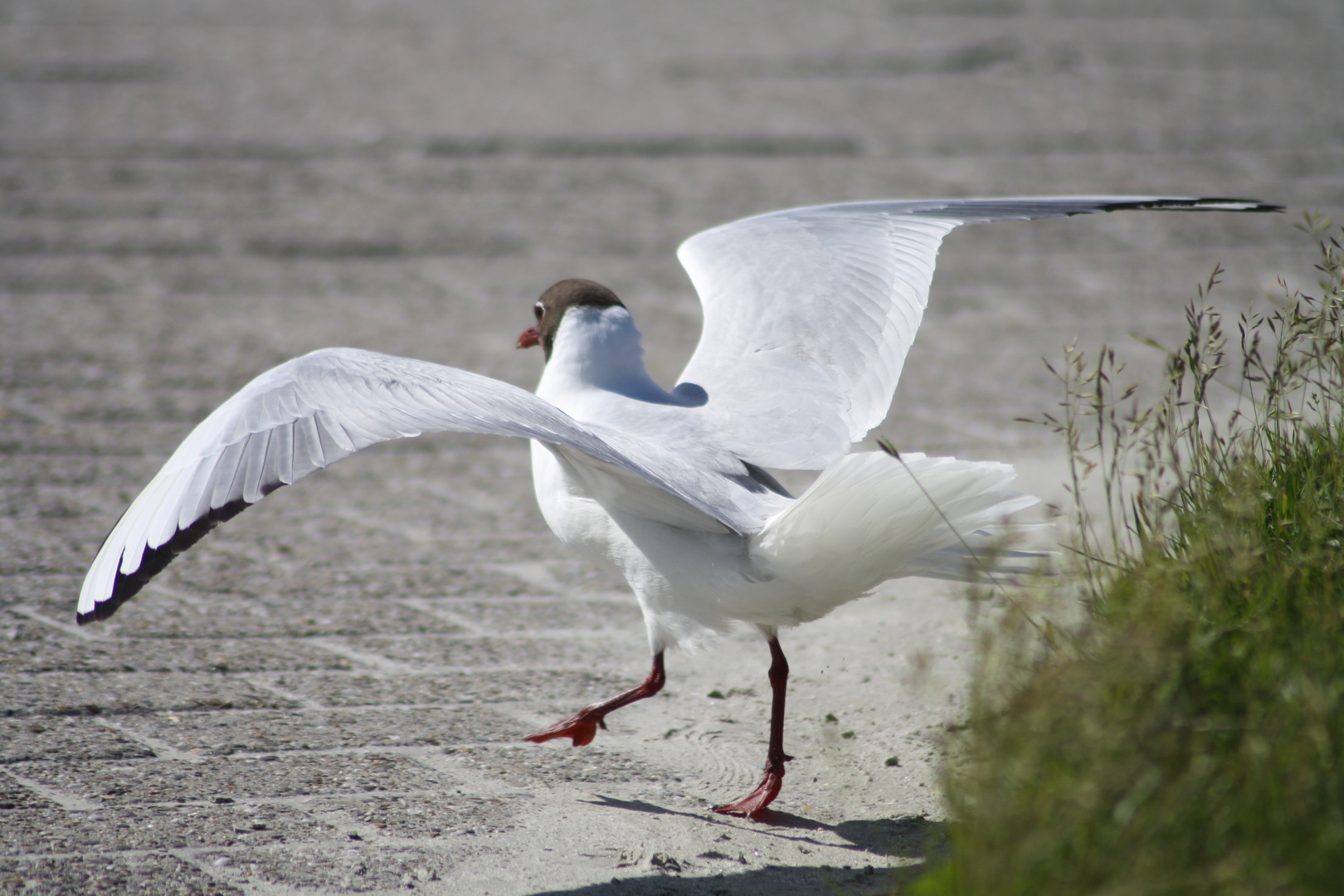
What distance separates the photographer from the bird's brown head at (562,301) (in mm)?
3852

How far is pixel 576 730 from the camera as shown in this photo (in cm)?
333

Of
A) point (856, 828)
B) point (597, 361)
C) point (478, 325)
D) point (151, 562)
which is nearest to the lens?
point (151, 562)

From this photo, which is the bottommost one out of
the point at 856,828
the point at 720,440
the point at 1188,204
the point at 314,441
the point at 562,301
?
the point at 856,828

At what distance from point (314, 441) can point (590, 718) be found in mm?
1115

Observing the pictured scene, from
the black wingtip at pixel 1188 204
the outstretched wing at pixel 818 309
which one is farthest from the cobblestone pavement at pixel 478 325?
the outstretched wing at pixel 818 309

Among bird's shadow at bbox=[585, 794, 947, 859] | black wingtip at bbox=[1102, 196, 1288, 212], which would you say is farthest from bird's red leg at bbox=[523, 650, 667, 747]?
black wingtip at bbox=[1102, 196, 1288, 212]

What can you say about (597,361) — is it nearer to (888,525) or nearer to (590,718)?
(590,718)

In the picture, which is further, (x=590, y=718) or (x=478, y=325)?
(x=478, y=325)

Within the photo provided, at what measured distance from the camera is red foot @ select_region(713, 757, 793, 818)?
3049mm

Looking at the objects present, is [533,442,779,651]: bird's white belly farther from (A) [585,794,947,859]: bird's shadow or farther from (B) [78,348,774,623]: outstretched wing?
(A) [585,794,947,859]: bird's shadow

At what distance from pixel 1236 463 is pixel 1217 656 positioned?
0.69m

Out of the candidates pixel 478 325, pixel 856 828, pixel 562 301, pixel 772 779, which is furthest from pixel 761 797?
pixel 478 325

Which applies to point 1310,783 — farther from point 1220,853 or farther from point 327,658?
point 327,658

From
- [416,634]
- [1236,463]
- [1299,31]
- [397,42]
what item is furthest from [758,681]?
[1299,31]
